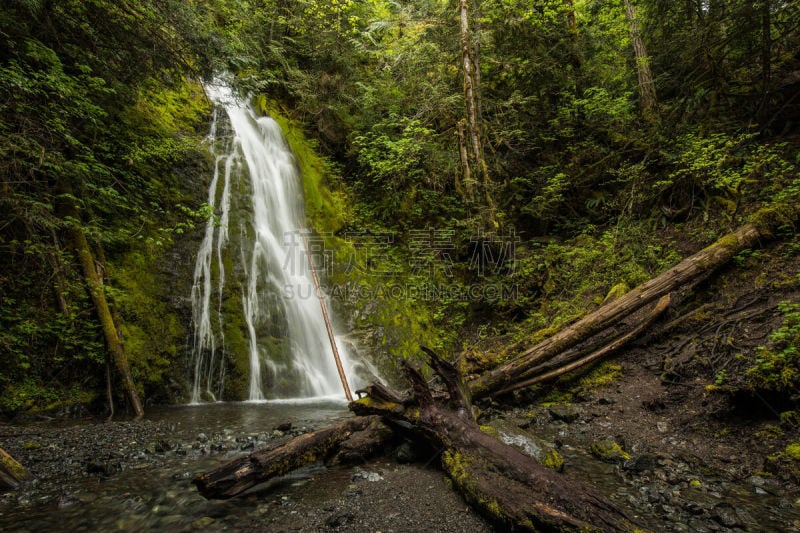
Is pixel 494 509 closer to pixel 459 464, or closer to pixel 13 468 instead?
pixel 459 464

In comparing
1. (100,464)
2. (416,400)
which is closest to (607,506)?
(416,400)

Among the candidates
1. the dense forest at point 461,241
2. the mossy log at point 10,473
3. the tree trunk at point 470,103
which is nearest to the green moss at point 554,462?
the dense forest at point 461,241

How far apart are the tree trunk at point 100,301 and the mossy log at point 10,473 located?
7.20 ft

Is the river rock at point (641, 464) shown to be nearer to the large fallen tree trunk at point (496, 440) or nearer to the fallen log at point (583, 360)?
the large fallen tree trunk at point (496, 440)

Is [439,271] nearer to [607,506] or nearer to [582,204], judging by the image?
[582,204]

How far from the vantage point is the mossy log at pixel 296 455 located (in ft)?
8.54

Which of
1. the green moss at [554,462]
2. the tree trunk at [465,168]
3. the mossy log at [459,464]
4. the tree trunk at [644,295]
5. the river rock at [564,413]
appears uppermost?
the tree trunk at [465,168]

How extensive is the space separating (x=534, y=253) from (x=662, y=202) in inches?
108

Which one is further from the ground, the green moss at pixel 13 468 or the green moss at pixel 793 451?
the green moss at pixel 13 468

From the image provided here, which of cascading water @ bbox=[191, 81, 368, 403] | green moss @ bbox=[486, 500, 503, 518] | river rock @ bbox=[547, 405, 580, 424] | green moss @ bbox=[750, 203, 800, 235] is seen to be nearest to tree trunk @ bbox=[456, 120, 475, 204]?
cascading water @ bbox=[191, 81, 368, 403]

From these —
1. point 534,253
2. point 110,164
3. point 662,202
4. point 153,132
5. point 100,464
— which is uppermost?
point 153,132

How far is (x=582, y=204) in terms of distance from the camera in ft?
29.6

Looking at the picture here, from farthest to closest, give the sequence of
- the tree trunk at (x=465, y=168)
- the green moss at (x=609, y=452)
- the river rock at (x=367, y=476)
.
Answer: the tree trunk at (x=465, y=168), the green moss at (x=609, y=452), the river rock at (x=367, y=476)

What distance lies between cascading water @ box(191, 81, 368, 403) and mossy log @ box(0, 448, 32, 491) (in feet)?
9.76
